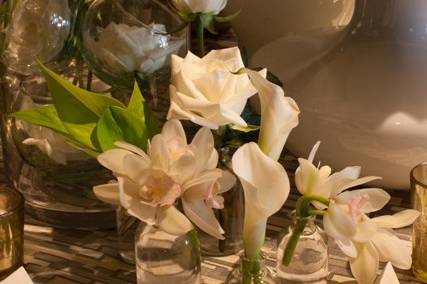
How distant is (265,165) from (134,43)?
1.04 feet

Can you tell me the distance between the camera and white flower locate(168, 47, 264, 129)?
52 centimetres

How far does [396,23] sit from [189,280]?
0.34 m

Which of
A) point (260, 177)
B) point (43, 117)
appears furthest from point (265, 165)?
point (43, 117)

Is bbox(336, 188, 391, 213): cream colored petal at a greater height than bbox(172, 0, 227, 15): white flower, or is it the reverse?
bbox(172, 0, 227, 15): white flower

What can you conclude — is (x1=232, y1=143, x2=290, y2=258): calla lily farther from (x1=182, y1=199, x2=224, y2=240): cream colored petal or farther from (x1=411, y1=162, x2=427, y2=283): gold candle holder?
(x1=411, y1=162, x2=427, y2=283): gold candle holder

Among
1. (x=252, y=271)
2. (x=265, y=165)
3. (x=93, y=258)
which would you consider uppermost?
(x=265, y=165)

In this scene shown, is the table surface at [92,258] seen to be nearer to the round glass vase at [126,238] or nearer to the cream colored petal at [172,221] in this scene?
the round glass vase at [126,238]

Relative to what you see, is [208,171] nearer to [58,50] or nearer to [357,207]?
[357,207]

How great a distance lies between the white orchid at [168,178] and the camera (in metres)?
0.50

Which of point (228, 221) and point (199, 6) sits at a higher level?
point (199, 6)

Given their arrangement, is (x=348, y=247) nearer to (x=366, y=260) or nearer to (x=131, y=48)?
(x=366, y=260)

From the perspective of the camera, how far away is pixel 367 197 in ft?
1.70

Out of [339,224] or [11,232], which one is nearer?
[339,224]

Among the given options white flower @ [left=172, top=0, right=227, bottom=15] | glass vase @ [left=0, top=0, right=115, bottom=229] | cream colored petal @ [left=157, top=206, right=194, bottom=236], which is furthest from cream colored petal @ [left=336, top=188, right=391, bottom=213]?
glass vase @ [left=0, top=0, right=115, bottom=229]
